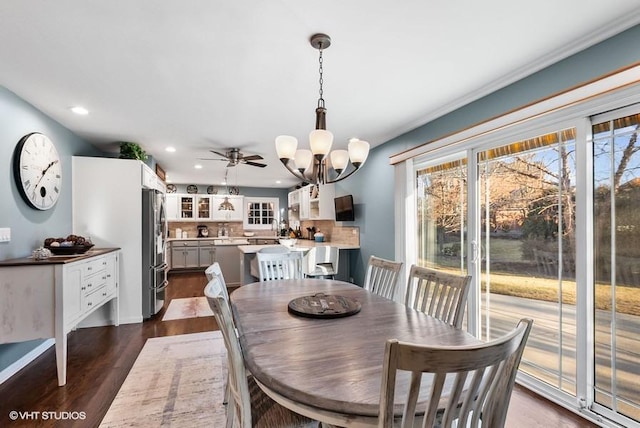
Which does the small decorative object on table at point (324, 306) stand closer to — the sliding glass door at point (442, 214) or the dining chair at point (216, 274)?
the dining chair at point (216, 274)

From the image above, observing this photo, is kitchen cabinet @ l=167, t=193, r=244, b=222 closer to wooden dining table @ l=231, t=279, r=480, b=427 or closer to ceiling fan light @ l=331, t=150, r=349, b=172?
ceiling fan light @ l=331, t=150, r=349, b=172

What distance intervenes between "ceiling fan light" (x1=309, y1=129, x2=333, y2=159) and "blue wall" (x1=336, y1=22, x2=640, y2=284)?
61.3 inches

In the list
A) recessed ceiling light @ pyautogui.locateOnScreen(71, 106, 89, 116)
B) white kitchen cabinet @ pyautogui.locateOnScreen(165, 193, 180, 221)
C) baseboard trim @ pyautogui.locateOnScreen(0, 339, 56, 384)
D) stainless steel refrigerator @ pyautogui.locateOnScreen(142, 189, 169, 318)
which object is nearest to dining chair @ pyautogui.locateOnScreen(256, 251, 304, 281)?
stainless steel refrigerator @ pyautogui.locateOnScreen(142, 189, 169, 318)

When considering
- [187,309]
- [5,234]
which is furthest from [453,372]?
[187,309]

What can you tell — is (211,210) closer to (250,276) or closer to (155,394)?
(250,276)

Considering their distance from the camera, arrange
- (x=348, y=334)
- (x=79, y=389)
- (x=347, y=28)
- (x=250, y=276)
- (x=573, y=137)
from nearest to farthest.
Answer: (x=348, y=334) < (x=347, y=28) < (x=573, y=137) < (x=79, y=389) < (x=250, y=276)

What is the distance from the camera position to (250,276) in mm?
4609

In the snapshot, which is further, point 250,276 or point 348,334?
point 250,276

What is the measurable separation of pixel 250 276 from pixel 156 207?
160 centimetres

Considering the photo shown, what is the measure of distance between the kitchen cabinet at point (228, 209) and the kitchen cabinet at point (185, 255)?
38.3 inches

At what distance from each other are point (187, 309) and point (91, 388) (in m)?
2.18

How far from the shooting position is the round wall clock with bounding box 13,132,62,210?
2719 millimetres

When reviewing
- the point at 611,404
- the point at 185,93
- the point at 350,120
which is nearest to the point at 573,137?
the point at 611,404

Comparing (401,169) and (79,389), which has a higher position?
(401,169)
